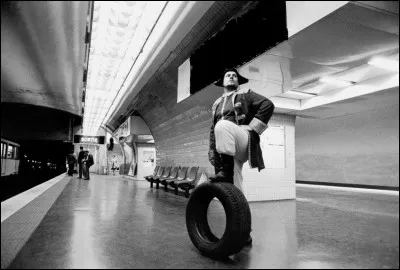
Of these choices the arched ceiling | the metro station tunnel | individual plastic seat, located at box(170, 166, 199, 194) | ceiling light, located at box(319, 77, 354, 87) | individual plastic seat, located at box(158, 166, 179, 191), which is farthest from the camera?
individual plastic seat, located at box(158, 166, 179, 191)

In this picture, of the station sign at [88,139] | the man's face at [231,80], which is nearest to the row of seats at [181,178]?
the man's face at [231,80]

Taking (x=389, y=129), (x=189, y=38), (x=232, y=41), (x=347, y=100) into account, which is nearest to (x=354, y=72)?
(x=347, y=100)

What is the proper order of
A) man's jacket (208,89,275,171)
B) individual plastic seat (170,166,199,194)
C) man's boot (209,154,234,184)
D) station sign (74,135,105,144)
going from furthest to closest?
1. station sign (74,135,105,144)
2. individual plastic seat (170,166,199,194)
3. man's boot (209,154,234,184)
4. man's jacket (208,89,275,171)

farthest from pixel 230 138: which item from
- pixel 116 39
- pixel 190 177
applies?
pixel 190 177

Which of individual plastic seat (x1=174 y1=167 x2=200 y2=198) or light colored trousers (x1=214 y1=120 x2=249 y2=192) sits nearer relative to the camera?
light colored trousers (x1=214 y1=120 x2=249 y2=192)

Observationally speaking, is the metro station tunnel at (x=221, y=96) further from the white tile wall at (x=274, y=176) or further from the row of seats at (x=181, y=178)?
the row of seats at (x=181, y=178)

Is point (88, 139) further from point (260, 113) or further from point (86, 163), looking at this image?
point (260, 113)

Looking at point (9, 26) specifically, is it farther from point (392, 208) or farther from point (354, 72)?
point (354, 72)

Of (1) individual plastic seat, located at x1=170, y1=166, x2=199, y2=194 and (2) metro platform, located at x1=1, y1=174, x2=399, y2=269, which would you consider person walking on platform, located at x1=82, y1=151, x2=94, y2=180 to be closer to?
(1) individual plastic seat, located at x1=170, y1=166, x2=199, y2=194

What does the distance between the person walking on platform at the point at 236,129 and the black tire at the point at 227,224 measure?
18 centimetres

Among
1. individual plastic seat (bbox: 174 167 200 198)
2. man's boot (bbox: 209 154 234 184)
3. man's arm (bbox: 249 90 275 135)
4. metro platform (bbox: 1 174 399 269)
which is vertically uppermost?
man's arm (bbox: 249 90 275 135)

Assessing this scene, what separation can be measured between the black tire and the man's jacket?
1.14 ft

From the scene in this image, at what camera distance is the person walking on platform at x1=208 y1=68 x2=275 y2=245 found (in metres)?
2.22

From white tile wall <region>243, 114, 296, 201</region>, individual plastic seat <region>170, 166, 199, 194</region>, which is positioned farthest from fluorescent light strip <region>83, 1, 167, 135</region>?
white tile wall <region>243, 114, 296, 201</region>
